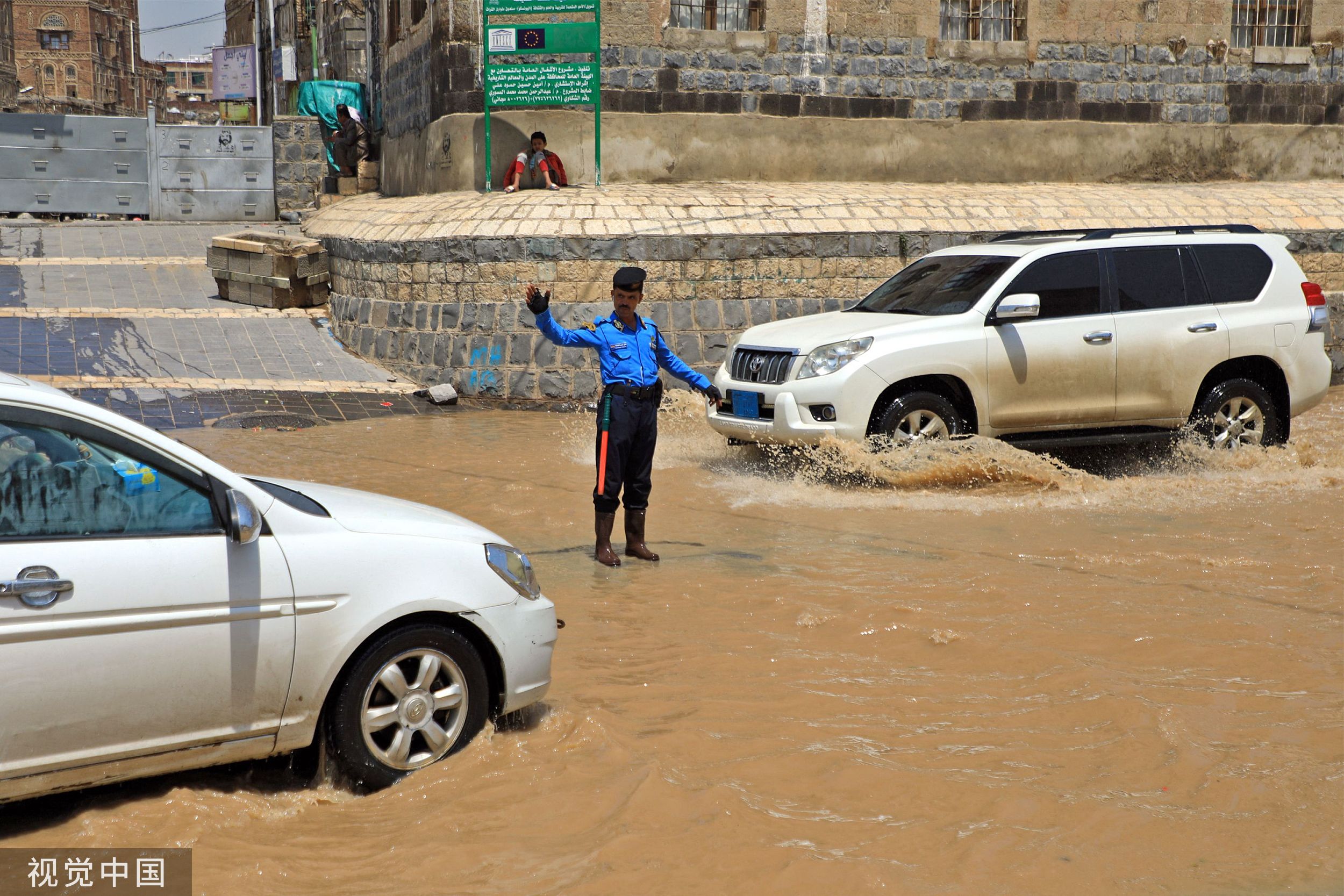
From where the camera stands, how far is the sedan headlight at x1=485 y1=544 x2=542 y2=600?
429 cm

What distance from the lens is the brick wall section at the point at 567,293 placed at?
13445mm

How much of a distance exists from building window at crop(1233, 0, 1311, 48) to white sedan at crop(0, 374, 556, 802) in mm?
→ 17518

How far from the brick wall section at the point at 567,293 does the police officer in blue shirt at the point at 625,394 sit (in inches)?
250

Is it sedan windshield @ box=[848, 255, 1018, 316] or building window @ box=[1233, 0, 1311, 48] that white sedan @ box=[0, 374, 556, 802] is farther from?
building window @ box=[1233, 0, 1311, 48]

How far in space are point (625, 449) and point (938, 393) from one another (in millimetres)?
3075

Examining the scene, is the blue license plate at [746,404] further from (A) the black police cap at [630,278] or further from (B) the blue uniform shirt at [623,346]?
(A) the black police cap at [630,278]

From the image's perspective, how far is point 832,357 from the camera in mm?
8930

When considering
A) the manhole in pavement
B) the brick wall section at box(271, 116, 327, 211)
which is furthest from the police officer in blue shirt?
the brick wall section at box(271, 116, 327, 211)

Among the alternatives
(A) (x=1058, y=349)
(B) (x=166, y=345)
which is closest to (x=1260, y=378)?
(A) (x=1058, y=349)

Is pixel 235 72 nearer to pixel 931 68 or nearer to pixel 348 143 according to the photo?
pixel 348 143

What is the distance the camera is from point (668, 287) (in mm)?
13773

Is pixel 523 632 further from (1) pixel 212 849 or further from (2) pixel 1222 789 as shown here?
(2) pixel 1222 789

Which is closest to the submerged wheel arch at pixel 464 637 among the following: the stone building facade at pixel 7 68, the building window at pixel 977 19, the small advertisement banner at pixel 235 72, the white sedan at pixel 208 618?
the white sedan at pixel 208 618

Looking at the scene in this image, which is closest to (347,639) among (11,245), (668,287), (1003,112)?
(668,287)
